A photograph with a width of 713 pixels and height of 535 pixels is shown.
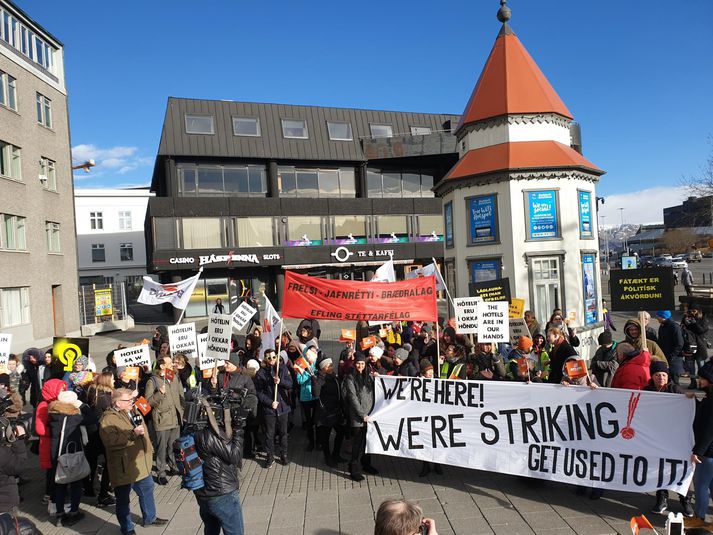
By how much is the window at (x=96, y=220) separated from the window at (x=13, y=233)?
33897mm

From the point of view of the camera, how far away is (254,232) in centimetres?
3381

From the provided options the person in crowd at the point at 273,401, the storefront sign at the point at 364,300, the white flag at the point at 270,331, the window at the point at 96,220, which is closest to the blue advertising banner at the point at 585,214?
the storefront sign at the point at 364,300

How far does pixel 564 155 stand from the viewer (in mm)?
15789

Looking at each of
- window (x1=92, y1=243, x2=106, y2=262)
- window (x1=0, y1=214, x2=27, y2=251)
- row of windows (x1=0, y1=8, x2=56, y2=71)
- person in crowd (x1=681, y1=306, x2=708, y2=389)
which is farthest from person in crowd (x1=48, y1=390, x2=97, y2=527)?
window (x1=92, y1=243, x2=106, y2=262)

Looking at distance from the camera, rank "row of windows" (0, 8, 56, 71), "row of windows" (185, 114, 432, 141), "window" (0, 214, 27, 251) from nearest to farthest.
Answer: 1. "window" (0, 214, 27, 251)
2. "row of windows" (0, 8, 56, 71)
3. "row of windows" (185, 114, 432, 141)

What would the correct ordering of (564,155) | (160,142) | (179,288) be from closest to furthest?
A: (179,288) < (564,155) < (160,142)

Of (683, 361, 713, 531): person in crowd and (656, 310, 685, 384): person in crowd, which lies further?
(656, 310, 685, 384): person in crowd

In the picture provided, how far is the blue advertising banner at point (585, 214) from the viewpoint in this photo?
15.9 meters

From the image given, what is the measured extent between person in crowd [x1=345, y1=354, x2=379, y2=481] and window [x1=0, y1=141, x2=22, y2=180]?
21.5 metres

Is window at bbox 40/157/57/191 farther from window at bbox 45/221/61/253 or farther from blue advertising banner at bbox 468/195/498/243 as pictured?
blue advertising banner at bbox 468/195/498/243

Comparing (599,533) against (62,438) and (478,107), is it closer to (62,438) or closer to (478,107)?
(62,438)

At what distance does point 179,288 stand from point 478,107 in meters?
10.9

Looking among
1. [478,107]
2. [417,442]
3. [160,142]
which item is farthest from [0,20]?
[417,442]

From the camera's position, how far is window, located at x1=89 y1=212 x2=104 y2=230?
54.9 m
